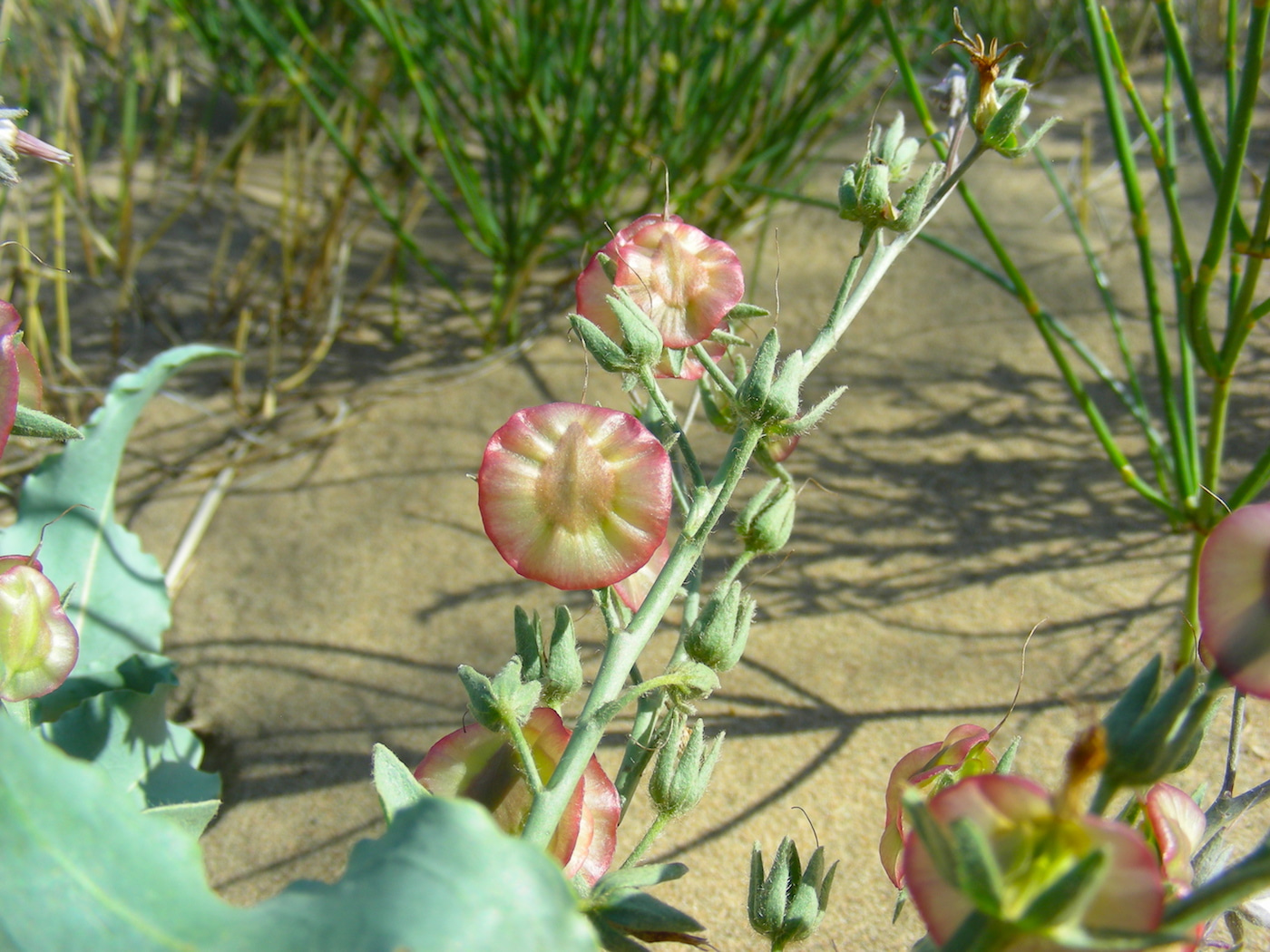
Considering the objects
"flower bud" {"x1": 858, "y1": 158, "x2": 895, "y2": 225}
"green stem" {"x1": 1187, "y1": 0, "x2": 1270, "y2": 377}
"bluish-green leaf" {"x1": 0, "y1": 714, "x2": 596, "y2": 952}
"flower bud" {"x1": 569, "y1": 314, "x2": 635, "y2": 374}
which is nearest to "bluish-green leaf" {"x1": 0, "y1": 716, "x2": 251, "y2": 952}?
"bluish-green leaf" {"x1": 0, "y1": 714, "x2": 596, "y2": 952}

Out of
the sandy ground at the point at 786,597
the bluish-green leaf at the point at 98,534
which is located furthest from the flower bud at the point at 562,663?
the bluish-green leaf at the point at 98,534

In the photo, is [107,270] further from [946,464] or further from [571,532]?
[571,532]

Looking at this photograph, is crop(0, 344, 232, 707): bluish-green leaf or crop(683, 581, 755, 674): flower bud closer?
crop(683, 581, 755, 674): flower bud

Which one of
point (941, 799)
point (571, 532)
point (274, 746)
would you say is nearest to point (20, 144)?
point (571, 532)

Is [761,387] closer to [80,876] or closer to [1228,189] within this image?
[80,876]

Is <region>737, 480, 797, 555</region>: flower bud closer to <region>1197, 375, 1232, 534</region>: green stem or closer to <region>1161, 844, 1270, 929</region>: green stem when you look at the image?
<region>1161, 844, 1270, 929</region>: green stem

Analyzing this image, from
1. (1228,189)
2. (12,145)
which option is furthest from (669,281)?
(1228,189)

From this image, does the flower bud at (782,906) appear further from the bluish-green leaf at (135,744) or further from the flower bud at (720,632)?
the bluish-green leaf at (135,744)
